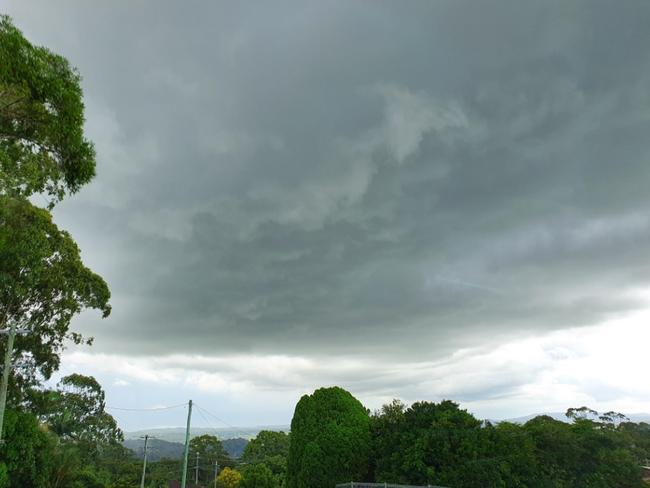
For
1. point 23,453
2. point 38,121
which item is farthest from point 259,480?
point 38,121

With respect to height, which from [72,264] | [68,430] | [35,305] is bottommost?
[68,430]

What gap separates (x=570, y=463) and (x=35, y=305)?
29.9 meters

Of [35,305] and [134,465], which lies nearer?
[35,305]

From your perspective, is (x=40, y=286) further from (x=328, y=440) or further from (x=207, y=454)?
(x=207, y=454)

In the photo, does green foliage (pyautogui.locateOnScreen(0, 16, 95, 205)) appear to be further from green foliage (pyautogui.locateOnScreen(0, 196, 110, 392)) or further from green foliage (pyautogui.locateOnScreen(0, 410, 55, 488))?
green foliage (pyautogui.locateOnScreen(0, 410, 55, 488))

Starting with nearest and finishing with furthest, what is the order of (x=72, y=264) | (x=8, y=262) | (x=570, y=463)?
(x=8, y=262), (x=72, y=264), (x=570, y=463)

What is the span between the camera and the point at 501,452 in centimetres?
2341

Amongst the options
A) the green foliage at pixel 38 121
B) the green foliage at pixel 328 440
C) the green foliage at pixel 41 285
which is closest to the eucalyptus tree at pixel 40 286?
the green foliage at pixel 41 285

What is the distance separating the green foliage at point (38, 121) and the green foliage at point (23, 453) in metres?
15.1

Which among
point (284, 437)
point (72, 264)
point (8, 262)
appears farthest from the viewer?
point (284, 437)

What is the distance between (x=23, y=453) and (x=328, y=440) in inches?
621

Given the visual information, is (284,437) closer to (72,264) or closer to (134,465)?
(134,465)

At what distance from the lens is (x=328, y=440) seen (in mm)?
28094

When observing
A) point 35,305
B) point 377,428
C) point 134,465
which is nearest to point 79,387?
point 134,465
